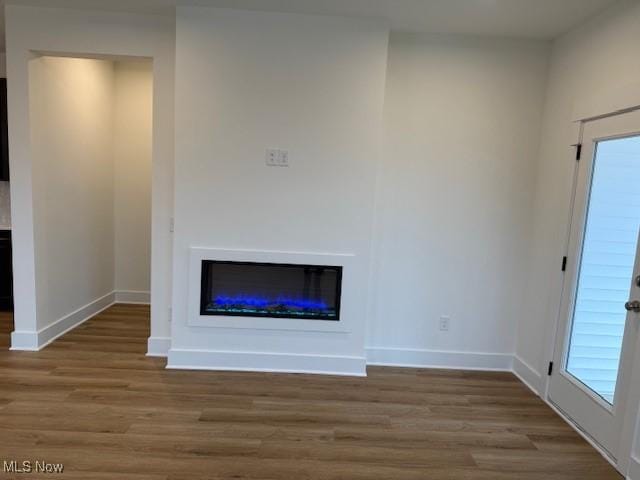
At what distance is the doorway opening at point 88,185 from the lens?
354 centimetres

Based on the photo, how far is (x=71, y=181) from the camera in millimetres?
3959

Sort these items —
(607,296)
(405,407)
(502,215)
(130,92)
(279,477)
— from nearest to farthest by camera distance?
(279,477) < (607,296) < (405,407) < (502,215) < (130,92)

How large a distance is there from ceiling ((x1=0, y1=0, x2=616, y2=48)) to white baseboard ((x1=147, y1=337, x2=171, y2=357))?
2.54m

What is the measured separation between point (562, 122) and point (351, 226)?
171cm

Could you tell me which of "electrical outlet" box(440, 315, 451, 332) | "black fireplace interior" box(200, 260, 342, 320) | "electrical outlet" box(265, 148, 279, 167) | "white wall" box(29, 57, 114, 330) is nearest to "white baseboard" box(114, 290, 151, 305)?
"white wall" box(29, 57, 114, 330)

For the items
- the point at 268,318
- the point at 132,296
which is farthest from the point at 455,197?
the point at 132,296

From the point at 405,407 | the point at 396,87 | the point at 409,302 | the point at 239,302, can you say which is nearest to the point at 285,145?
the point at 396,87

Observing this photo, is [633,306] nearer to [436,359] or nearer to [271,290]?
[436,359]

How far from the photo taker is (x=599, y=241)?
271cm

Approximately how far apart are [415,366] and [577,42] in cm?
272

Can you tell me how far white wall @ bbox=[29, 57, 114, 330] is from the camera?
3.50 m

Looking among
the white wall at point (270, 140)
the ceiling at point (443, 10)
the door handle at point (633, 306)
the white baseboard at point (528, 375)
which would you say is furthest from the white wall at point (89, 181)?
the door handle at point (633, 306)

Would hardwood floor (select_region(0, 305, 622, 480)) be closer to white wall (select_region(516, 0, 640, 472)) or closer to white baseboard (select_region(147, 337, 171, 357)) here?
white baseboard (select_region(147, 337, 171, 357))

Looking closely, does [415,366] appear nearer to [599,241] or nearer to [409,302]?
[409,302]
